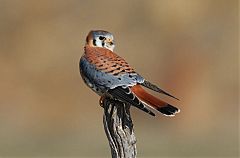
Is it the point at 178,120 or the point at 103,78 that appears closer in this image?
the point at 103,78

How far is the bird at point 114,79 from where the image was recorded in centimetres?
767

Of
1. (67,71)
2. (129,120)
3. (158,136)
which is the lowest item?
(129,120)

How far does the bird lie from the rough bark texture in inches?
7.4

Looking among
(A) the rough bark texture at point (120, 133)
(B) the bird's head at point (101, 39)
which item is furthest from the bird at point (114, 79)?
(A) the rough bark texture at point (120, 133)

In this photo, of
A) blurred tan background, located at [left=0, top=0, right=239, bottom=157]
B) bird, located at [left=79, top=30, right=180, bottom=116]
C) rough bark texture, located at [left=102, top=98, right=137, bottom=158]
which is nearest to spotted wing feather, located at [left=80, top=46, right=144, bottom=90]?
bird, located at [left=79, top=30, right=180, bottom=116]

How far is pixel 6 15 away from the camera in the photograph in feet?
57.1

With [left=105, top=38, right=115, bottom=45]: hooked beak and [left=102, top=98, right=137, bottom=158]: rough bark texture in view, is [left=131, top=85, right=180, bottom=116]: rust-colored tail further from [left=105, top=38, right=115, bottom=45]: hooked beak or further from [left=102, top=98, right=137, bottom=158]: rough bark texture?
[left=105, top=38, right=115, bottom=45]: hooked beak

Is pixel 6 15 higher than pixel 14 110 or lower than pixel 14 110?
higher

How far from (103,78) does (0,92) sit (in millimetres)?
9032

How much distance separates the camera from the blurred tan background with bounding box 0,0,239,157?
53.9ft

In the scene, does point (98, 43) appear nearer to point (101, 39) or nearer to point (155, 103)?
point (101, 39)

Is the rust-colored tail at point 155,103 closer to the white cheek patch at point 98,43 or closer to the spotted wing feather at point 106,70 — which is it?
the spotted wing feather at point 106,70

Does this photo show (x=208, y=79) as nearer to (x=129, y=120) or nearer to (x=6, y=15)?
(x=6, y=15)

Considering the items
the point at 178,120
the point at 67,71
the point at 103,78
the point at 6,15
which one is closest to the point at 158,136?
the point at 178,120
